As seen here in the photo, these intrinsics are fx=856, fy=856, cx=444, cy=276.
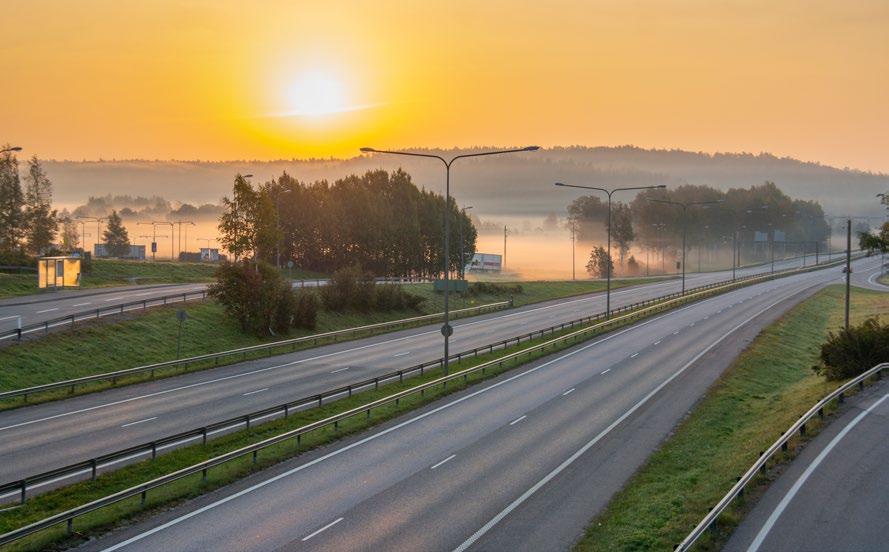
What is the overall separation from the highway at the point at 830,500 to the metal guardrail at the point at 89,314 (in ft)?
135

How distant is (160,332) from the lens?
2274 inches

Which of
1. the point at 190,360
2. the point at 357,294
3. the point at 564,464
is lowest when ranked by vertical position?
the point at 564,464

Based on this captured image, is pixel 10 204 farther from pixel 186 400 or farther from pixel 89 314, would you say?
pixel 186 400

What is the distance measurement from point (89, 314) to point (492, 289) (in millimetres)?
56390

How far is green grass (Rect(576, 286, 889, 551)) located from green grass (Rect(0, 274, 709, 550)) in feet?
37.7

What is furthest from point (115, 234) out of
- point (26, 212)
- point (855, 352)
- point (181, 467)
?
point (181, 467)

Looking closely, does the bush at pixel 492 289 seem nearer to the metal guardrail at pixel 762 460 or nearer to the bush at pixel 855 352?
the bush at pixel 855 352

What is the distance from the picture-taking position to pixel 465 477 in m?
27.0

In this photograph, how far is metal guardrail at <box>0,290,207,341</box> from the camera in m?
48.4

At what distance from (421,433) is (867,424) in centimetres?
1610

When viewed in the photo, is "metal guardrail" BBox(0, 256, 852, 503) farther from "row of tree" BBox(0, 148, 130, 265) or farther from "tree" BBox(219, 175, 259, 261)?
"row of tree" BBox(0, 148, 130, 265)

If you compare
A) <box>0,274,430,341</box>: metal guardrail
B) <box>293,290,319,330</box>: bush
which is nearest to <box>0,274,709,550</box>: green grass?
<box>0,274,430,341</box>: metal guardrail

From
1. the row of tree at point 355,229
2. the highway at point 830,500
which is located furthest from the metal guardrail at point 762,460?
the row of tree at point 355,229

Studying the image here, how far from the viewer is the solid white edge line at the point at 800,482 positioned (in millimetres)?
19842
